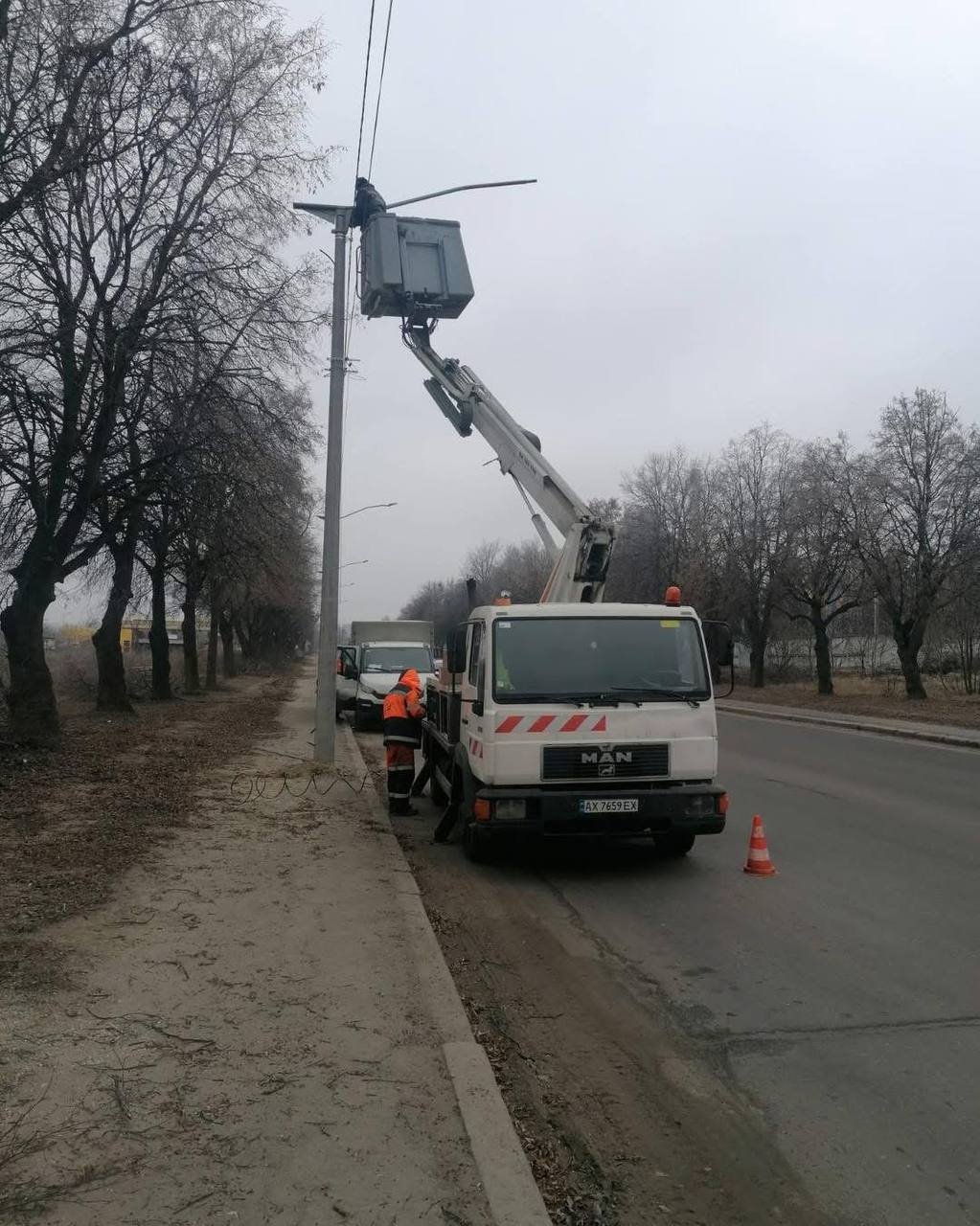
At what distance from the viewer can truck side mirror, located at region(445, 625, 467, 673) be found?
916 cm

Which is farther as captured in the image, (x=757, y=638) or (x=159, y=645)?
(x=757, y=638)

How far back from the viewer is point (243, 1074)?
399cm

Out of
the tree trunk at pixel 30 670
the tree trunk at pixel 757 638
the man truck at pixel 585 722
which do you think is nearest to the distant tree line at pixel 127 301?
the tree trunk at pixel 30 670

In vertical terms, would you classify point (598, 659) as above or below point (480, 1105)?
above

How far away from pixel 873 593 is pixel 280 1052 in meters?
33.6

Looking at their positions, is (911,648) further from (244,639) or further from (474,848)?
(244,639)

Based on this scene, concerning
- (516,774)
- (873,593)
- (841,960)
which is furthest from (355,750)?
(873,593)

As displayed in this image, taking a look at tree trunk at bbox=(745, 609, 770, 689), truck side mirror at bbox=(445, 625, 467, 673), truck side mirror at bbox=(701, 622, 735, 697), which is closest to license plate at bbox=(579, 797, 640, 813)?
truck side mirror at bbox=(701, 622, 735, 697)

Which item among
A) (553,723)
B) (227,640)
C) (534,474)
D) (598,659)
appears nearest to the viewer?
(553,723)

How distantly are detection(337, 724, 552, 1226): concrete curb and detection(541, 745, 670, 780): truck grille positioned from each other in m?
2.18

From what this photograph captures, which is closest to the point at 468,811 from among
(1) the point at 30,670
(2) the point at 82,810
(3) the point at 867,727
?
(2) the point at 82,810

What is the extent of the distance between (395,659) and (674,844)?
55.3 ft

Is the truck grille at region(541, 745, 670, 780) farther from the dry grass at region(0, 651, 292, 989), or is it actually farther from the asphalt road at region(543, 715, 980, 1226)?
the dry grass at region(0, 651, 292, 989)

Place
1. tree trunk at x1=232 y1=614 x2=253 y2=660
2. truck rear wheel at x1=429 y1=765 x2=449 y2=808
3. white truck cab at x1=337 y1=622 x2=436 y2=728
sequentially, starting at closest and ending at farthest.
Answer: truck rear wheel at x1=429 y1=765 x2=449 y2=808 < white truck cab at x1=337 y1=622 x2=436 y2=728 < tree trunk at x1=232 y1=614 x2=253 y2=660
